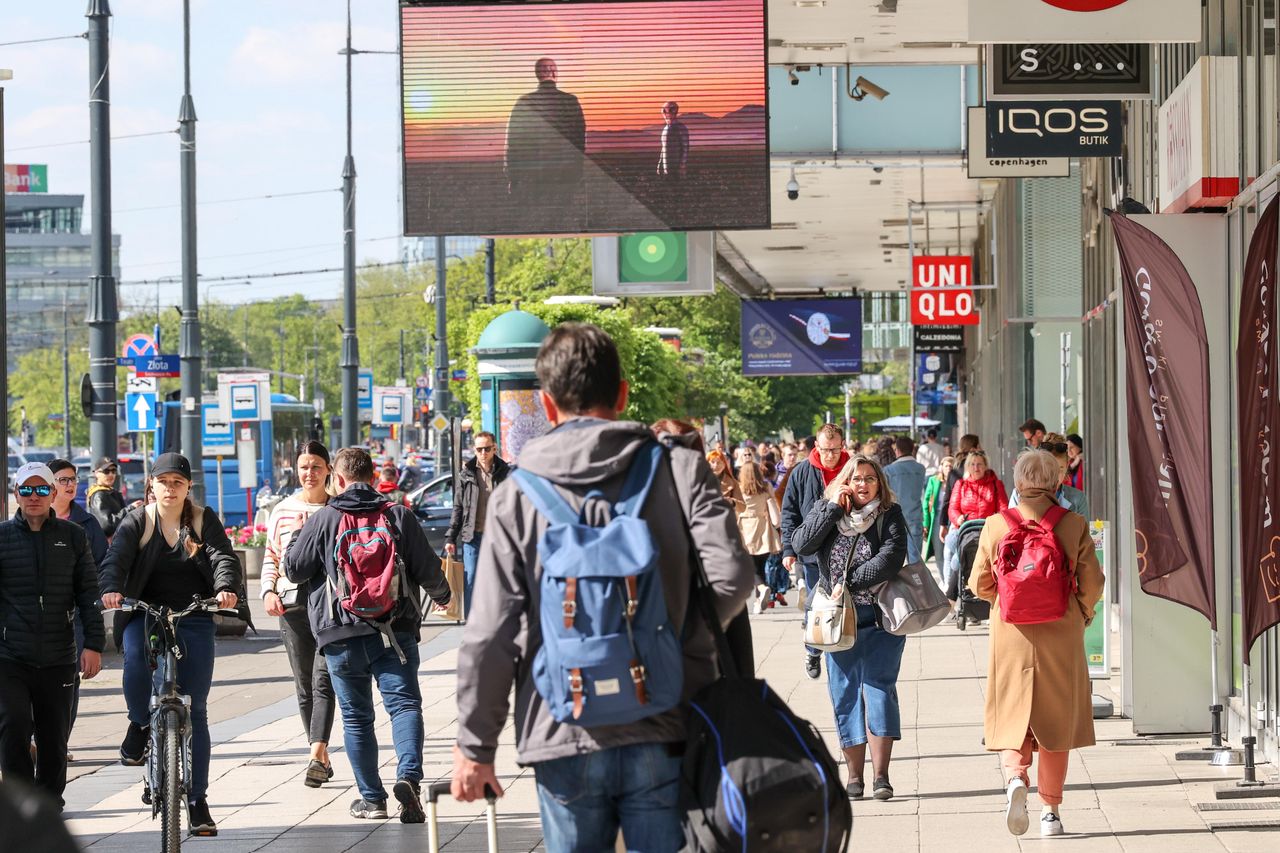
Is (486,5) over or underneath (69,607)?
over

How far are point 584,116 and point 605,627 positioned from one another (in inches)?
318

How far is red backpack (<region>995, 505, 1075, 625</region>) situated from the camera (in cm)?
780

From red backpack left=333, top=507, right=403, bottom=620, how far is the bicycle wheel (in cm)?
104

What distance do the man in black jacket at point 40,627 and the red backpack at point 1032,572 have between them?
13.1 feet

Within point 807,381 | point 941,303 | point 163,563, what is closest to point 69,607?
point 163,563

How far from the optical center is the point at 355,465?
29.1ft

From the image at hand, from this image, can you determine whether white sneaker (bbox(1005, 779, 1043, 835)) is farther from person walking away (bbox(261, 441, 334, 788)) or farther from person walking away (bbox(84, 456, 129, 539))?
person walking away (bbox(84, 456, 129, 539))

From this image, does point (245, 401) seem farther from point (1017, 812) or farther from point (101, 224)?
point (1017, 812)

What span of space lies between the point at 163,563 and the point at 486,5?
476cm

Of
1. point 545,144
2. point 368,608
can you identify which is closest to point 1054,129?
point 545,144

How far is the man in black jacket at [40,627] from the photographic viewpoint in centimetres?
816

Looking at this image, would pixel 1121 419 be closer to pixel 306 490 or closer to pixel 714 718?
pixel 306 490

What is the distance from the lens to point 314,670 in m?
9.58

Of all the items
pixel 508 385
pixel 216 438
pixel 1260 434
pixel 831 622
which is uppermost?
pixel 508 385
